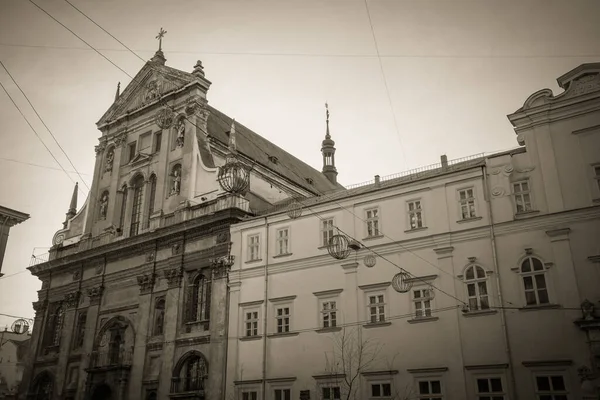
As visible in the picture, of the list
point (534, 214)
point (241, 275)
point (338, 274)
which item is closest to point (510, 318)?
point (534, 214)

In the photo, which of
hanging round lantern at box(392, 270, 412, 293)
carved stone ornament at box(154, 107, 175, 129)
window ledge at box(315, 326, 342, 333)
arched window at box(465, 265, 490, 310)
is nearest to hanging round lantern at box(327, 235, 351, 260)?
hanging round lantern at box(392, 270, 412, 293)

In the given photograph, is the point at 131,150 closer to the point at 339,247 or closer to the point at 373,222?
the point at 373,222

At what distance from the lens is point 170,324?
2873 centimetres

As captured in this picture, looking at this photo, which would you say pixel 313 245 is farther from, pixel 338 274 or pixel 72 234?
pixel 72 234

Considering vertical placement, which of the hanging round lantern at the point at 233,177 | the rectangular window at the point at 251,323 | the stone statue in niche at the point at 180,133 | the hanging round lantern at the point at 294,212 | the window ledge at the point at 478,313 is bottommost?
the window ledge at the point at 478,313

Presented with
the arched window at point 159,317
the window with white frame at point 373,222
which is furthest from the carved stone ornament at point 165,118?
the window with white frame at point 373,222

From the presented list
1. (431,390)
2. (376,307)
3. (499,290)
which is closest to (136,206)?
(376,307)

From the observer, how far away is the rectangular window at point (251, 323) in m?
25.3

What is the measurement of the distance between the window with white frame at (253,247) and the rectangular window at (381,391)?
8498mm

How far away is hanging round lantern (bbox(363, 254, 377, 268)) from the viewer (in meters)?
22.8

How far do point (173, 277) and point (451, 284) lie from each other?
15.6 m

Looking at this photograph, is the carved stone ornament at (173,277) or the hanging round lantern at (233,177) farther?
the carved stone ornament at (173,277)

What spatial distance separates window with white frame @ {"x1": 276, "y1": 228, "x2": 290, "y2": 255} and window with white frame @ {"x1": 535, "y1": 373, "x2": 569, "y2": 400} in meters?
12.0

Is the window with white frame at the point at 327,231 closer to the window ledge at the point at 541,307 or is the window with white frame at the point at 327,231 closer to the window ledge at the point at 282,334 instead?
the window ledge at the point at 282,334
